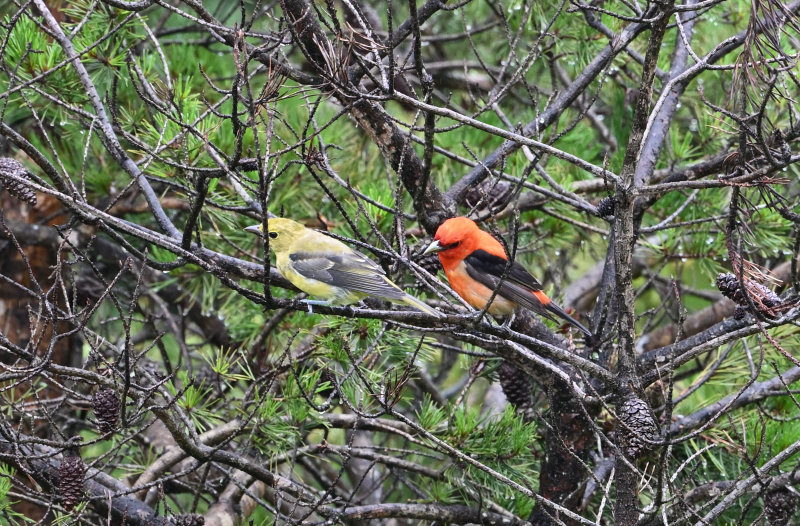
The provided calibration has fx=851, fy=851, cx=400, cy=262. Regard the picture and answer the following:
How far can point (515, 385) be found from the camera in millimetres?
3691

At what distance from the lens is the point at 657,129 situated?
12.1ft

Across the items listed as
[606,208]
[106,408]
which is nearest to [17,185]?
[106,408]

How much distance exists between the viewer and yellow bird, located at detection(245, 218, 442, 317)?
10.0 ft

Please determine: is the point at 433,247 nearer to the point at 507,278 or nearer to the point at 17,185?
the point at 507,278

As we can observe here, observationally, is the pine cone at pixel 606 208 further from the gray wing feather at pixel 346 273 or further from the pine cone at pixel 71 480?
the pine cone at pixel 71 480

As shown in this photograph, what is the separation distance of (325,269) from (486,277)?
1047 mm

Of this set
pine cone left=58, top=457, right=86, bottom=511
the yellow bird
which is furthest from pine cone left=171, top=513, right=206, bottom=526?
the yellow bird

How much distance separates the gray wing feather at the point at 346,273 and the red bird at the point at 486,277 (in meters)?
0.41

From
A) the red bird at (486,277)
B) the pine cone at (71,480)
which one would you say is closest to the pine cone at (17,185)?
the pine cone at (71,480)

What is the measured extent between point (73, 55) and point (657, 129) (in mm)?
2366

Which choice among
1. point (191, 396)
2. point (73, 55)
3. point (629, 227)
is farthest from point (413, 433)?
point (73, 55)

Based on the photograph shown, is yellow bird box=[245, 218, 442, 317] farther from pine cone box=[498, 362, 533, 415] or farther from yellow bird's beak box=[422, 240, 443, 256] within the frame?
pine cone box=[498, 362, 533, 415]

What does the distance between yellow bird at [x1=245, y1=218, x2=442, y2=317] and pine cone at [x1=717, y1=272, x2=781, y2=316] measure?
97 centimetres

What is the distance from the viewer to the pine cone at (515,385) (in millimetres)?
3674
